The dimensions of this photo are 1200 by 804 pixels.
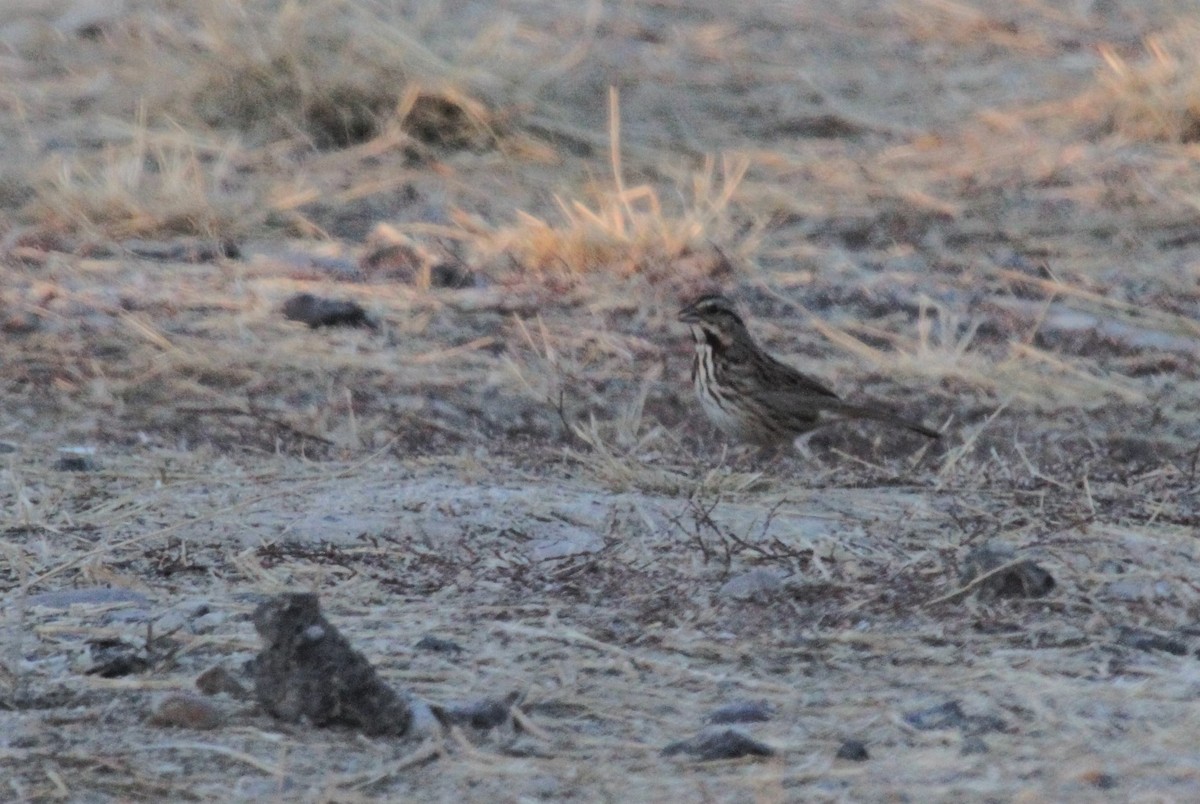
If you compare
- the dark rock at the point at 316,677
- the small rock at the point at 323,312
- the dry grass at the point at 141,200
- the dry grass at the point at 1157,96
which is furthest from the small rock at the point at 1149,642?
the dry grass at the point at 1157,96

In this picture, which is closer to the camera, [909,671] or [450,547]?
[909,671]

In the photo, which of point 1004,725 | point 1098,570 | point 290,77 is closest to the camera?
point 1004,725

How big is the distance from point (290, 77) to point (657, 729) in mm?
7122

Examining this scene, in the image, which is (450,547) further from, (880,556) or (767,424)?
(767,424)

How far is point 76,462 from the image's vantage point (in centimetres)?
593

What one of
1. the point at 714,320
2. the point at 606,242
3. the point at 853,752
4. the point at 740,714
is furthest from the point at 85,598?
the point at 606,242

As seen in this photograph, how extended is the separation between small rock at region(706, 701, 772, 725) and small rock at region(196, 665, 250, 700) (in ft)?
2.75

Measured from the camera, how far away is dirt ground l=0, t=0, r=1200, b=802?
394cm

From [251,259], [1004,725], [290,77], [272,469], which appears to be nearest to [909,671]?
[1004,725]

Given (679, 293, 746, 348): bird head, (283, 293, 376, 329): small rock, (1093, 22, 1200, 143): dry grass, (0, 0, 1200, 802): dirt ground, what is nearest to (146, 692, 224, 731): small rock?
(0, 0, 1200, 802): dirt ground

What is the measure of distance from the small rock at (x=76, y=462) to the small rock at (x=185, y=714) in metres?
2.08

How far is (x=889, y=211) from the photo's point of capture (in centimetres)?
961

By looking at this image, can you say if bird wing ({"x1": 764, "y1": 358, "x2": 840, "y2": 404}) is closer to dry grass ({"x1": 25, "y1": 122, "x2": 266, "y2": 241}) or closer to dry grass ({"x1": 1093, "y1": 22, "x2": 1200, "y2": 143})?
dry grass ({"x1": 25, "y1": 122, "x2": 266, "y2": 241})

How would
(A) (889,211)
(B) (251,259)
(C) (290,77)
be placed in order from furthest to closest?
(C) (290,77)
(A) (889,211)
(B) (251,259)
